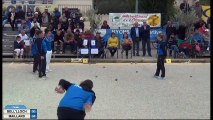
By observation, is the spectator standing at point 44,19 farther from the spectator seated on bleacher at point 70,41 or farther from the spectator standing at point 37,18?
the spectator seated on bleacher at point 70,41

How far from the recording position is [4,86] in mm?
14086

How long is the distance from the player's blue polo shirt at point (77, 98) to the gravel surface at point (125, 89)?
2628 mm

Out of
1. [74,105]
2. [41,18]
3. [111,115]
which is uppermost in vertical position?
[41,18]

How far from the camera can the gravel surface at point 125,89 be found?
11.1m

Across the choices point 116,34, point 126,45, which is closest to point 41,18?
point 116,34

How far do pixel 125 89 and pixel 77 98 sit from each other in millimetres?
6411

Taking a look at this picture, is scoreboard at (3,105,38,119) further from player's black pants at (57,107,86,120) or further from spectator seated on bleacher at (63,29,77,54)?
spectator seated on bleacher at (63,29,77,54)

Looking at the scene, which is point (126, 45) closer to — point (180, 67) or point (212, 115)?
point (180, 67)

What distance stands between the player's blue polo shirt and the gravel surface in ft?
8.62

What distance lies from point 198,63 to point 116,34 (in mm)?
4349

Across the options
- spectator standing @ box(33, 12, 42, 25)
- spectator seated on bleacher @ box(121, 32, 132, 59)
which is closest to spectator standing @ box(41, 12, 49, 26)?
spectator standing @ box(33, 12, 42, 25)

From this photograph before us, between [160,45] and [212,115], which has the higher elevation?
[160,45]

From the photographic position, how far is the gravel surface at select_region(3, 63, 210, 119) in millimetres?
11094

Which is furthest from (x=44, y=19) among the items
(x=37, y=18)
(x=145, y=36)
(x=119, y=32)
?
(x=145, y=36)
